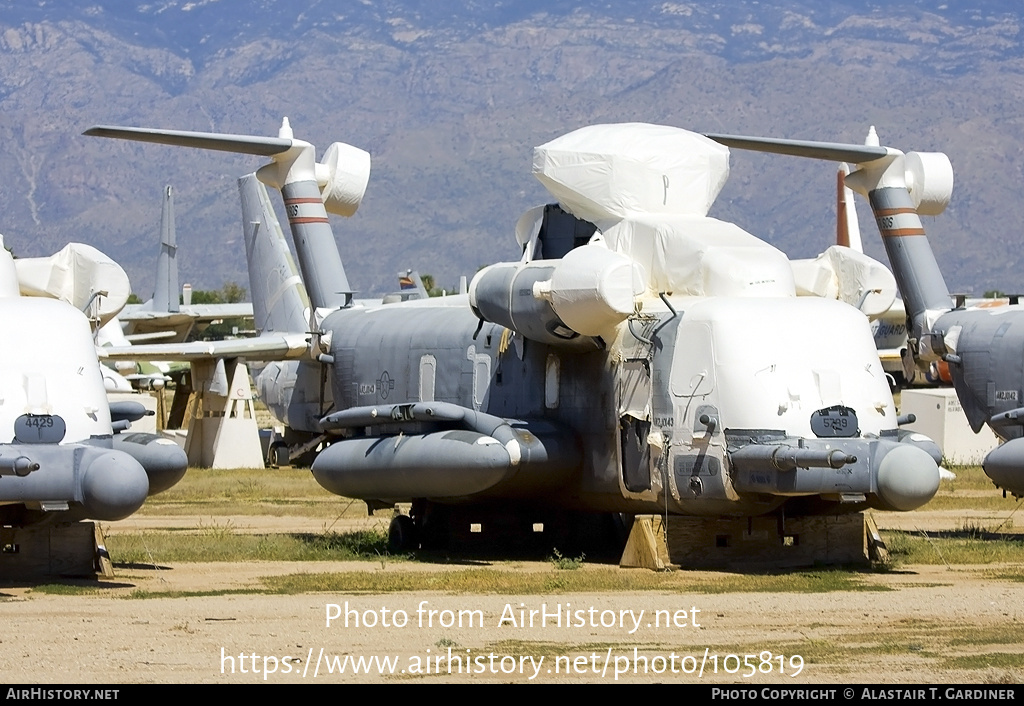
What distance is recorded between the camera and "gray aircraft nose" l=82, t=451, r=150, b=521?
16109 mm

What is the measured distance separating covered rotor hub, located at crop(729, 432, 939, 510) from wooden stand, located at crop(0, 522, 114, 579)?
21.3 ft

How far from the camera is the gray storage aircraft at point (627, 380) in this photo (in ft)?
58.7

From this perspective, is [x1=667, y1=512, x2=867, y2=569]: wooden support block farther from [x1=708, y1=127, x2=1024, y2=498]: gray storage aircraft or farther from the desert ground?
[x1=708, y1=127, x2=1024, y2=498]: gray storage aircraft

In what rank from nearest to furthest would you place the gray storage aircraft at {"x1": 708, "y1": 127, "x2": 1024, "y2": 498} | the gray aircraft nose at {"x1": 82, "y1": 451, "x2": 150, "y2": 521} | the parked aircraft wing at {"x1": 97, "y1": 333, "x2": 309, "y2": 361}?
the gray aircraft nose at {"x1": 82, "y1": 451, "x2": 150, "y2": 521}
the gray storage aircraft at {"x1": 708, "y1": 127, "x2": 1024, "y2": 498}
the parked aircraft wing at {"x1": 97, "y1": 333, "x2": 309, "y2": 361}

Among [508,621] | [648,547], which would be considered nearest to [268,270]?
[648,547]

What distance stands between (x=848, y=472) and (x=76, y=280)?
8612mm

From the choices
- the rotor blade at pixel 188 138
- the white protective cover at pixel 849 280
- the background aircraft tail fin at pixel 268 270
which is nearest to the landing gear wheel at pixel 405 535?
the white protective cover at pixel 849 280

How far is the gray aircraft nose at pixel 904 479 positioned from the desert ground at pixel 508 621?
83 centimetres

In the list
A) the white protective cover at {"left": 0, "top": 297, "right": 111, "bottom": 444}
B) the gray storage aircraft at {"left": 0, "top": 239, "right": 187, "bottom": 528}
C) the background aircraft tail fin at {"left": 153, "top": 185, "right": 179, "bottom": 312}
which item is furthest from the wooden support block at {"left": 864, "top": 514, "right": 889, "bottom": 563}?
the background aircraft tail fin at {"left": 153, "top": 185, "right": 179, "bottom": 312}

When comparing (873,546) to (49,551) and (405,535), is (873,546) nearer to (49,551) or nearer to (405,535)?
(405,535)

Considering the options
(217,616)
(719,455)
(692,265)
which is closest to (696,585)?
(719,455)

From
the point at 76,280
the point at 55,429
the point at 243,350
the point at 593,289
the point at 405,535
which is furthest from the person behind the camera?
A: the point at 243,350

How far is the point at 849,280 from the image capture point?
70.2 ft

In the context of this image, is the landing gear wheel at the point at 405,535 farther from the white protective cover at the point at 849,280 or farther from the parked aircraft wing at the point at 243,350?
the parked aircraft wing at the point at 243,350
